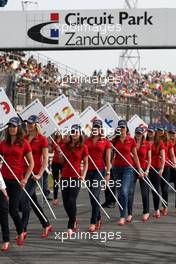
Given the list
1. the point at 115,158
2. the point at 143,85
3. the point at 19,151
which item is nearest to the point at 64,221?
the point at 115,158

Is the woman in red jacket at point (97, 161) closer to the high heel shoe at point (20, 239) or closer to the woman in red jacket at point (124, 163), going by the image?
the woman in red jacket at point (124, 163)

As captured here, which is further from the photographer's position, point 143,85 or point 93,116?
point 143,85

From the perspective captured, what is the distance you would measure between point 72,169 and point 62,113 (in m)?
5.66

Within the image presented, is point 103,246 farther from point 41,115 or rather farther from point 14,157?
point 41,115

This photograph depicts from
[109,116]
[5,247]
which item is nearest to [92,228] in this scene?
[5,247]

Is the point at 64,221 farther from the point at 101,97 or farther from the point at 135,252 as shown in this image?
the point at 101,97

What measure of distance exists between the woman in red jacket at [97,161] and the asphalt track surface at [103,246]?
32cm

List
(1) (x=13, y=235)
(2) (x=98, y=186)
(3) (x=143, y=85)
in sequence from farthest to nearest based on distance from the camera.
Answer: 1. (3) (x=143, y=85)
2. (2) (x=98, y=186)
3. (1) (x=13, y=235)

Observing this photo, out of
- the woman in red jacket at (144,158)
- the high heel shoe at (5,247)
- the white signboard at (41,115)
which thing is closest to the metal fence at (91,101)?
the white signboard at (41,115)

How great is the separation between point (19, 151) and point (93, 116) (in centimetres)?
845

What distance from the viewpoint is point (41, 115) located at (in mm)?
16297

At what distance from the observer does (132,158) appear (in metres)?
14.1

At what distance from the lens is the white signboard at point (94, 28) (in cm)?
2831

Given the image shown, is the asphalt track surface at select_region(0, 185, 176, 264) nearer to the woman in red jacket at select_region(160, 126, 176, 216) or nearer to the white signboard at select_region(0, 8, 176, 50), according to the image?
the woman in red jacket at select_region(160, 126, 176, 216)
